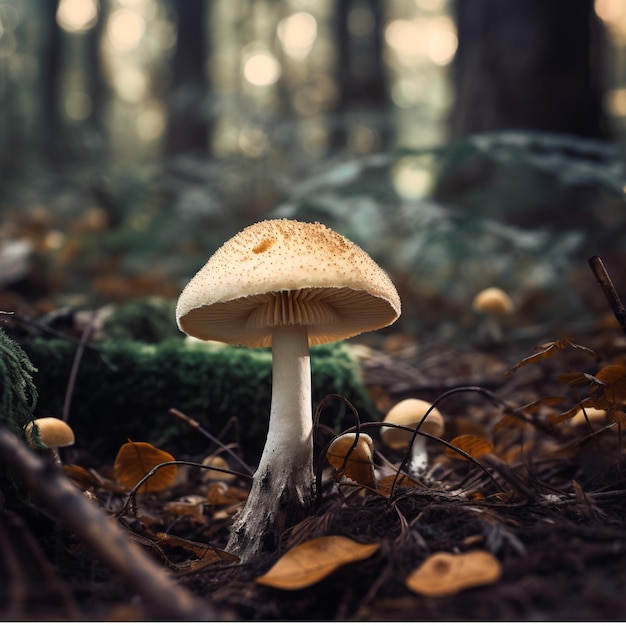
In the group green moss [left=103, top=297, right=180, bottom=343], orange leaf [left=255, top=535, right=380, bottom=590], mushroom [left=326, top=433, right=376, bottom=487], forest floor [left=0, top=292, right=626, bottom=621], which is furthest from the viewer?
green moss [left=103, top=297, right=180, bottom=343]

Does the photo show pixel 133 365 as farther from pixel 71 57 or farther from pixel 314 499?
pixel 71 57

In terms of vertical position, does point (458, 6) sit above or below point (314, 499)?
above

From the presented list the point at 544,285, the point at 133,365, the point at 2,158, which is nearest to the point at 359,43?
the point at 2,158

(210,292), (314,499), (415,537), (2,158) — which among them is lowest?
(314,499)

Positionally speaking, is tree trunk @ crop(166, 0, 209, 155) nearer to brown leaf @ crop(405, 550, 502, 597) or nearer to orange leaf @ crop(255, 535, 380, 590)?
orange leaf @ crop(255, 535, 380, 590)

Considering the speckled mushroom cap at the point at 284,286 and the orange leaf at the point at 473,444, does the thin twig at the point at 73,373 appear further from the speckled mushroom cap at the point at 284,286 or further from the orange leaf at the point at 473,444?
the orange leaf at the point at 473,444

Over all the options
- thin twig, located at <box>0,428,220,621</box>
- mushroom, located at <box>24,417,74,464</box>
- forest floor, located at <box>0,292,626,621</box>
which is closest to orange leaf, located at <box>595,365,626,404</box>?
forest floor, located at <box>0,292,626,621</box>
